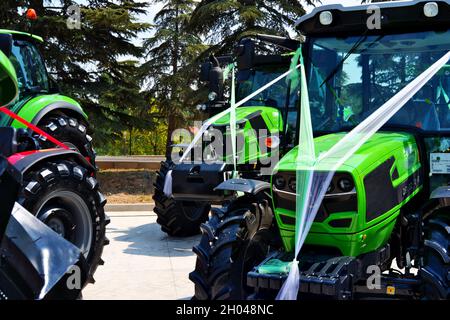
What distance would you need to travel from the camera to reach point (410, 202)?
4.41 meters

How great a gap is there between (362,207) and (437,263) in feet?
1.93

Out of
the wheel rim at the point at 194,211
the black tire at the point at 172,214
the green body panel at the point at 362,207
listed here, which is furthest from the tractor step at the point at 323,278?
the wheel rim at the point at 194,211

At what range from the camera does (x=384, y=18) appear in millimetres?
4559

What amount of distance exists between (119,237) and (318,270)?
19.0 ft

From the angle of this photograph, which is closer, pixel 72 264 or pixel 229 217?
pixel 72 264

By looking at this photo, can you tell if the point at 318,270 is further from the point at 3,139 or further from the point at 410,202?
the point at 3,139

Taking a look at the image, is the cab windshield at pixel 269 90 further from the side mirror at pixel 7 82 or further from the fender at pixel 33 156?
the side mirror at pixel 7 82

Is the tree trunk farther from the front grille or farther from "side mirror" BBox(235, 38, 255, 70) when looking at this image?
the front grille

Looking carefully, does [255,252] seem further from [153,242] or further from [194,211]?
[194,211]

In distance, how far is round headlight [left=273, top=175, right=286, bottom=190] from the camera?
3961 mm

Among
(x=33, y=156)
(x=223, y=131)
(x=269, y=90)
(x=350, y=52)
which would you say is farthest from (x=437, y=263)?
(x=269, y=90)
